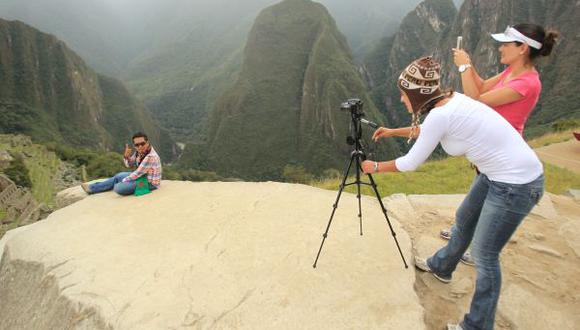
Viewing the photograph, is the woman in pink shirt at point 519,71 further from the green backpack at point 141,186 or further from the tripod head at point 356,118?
the green backpack at point 141,186

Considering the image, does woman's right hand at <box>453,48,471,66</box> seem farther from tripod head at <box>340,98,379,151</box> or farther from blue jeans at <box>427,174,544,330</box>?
blue jeans at <box>427,174,544,330</box>

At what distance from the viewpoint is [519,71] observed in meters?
3.22

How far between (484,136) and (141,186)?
A: 602 cm

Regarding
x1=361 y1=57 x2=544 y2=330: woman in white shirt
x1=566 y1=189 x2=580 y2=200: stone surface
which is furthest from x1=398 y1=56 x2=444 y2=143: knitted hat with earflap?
x1=566 y1=189 x2=580 y2=200: stone surface

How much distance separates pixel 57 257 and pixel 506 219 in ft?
16.7

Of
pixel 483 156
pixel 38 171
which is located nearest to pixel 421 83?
pixel 483 156

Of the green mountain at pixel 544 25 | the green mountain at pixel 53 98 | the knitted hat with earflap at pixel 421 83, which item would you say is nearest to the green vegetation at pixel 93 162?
the knitted hat with earflap at pixel 421 83

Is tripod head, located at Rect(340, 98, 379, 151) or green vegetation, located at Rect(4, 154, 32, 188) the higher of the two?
tripod head, located at Rect(340, 98, 379, 151)

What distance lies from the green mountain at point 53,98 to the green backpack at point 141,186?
287ft

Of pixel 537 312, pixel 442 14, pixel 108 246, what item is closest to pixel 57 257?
pixel 108 246

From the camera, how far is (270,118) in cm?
11362

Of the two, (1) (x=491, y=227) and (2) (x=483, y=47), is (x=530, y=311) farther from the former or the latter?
(2) (x=483, y=47)

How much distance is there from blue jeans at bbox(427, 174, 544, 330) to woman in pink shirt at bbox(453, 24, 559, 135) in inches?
30.1

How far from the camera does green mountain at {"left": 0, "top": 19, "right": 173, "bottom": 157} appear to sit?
85.8 meters
